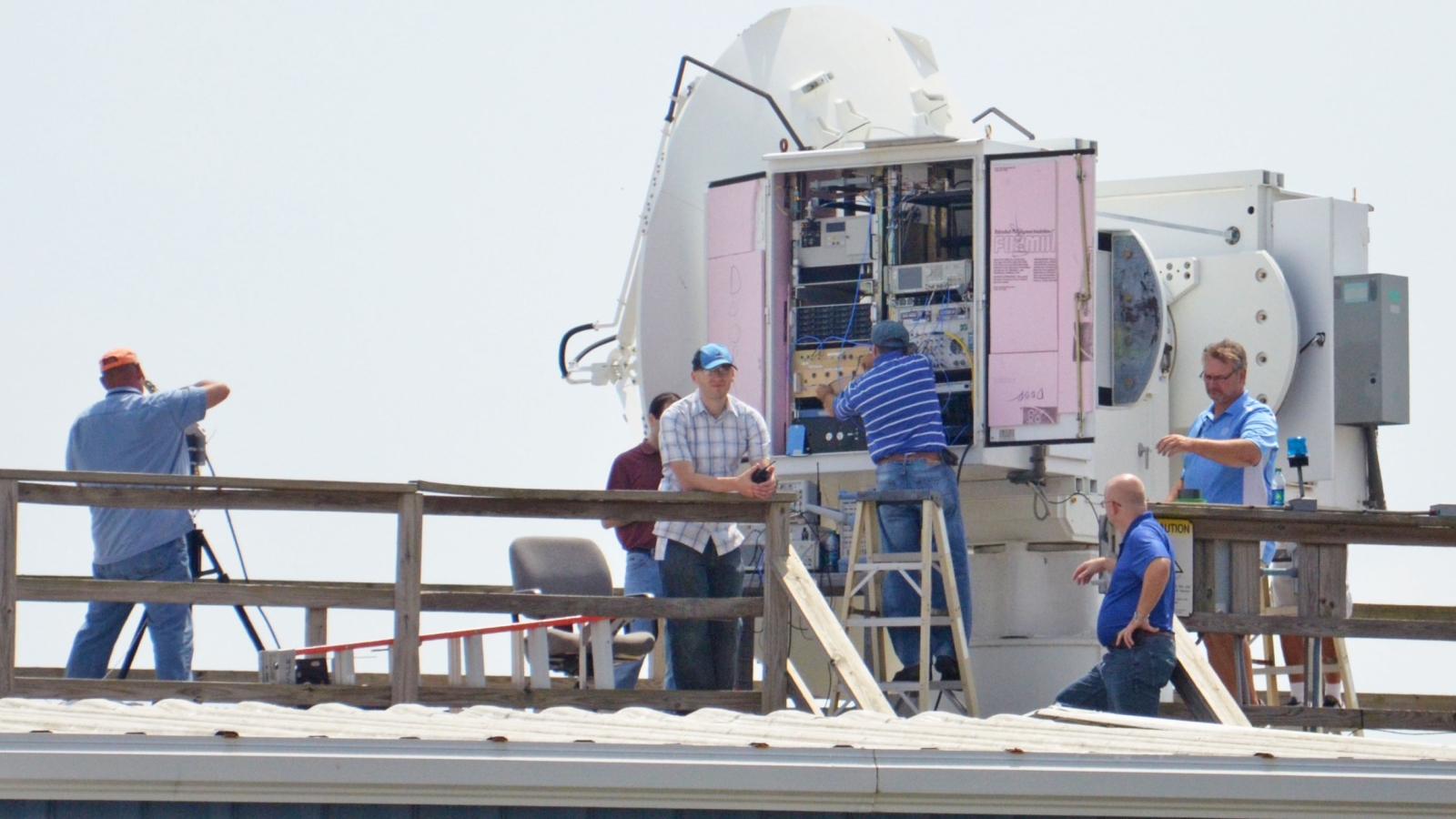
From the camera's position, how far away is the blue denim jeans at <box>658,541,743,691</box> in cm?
1047

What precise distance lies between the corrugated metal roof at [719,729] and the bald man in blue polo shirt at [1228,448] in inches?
87.1

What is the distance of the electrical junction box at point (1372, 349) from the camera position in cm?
1455

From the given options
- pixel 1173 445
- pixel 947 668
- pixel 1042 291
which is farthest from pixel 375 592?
pixel 1042 291

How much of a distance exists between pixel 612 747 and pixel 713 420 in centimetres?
443

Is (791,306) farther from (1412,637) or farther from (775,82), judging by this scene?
(1412,637)

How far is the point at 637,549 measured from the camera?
12.1 metres

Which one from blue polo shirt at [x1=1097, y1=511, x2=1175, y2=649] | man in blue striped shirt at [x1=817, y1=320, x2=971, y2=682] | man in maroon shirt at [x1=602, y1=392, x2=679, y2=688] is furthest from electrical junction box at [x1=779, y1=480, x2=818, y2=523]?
blue polo shirt at [x1=1097, y1=511, x2=1175, y2=649]

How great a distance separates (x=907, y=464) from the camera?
457 inches

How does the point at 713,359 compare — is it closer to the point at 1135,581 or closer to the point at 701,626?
the point at 701,626

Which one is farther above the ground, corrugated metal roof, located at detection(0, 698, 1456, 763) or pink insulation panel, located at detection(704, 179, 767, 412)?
pink insulation panel, located at detection(704, 179, 767, 412)

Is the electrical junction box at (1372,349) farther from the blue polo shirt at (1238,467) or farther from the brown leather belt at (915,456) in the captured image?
the brown leather belt at (915,456)

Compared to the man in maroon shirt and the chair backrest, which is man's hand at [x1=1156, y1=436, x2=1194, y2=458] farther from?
the chair backrest

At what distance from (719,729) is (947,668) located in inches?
161

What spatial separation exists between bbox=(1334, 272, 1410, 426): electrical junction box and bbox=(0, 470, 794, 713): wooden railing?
6.32m
